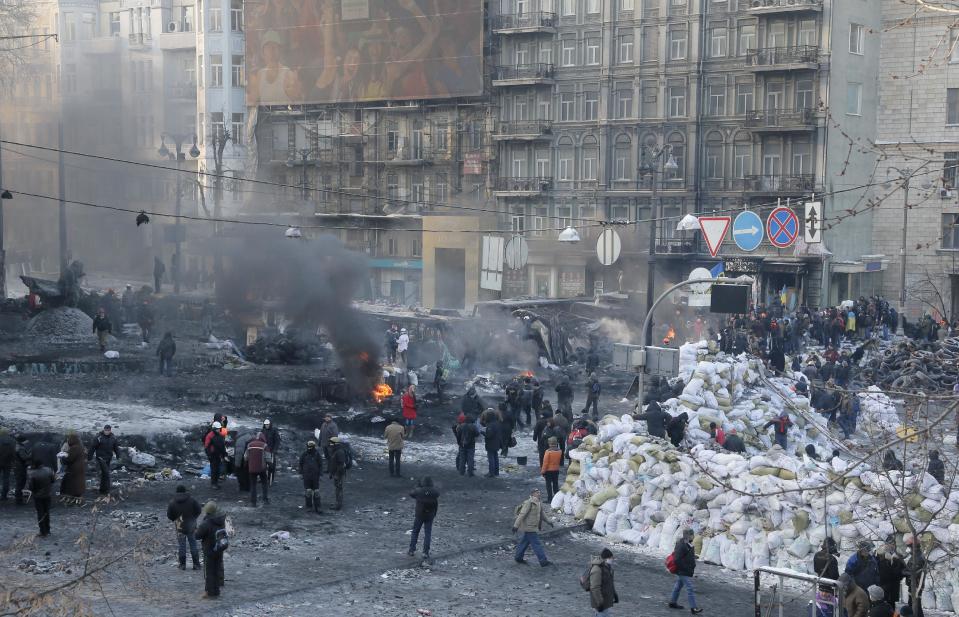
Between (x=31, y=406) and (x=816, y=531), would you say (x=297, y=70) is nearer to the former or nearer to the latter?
(x=31, y=406)

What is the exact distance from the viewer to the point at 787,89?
45969 millimetres

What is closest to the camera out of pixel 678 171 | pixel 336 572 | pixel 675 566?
pixel 675 566

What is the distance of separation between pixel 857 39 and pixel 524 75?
587 inches

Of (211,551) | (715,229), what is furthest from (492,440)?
(211,551)

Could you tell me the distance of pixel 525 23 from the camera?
2082 inches

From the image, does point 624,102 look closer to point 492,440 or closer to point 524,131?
point 524,131

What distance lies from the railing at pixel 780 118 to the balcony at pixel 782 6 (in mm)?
3901

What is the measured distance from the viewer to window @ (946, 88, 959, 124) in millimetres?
Result: 46219

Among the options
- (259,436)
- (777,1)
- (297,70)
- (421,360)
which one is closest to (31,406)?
(259,436)

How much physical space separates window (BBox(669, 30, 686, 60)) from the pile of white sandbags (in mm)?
31392

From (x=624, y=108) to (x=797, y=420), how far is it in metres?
29.2

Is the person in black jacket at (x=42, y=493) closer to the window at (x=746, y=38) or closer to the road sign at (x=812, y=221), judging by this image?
the road sign at (x=812, y=221)

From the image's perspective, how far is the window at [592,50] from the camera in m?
51.1

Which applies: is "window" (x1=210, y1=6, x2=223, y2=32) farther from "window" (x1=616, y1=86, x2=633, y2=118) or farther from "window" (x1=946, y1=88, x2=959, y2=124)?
"window" (x1=946, y1=88, x2=959, y2=124)
